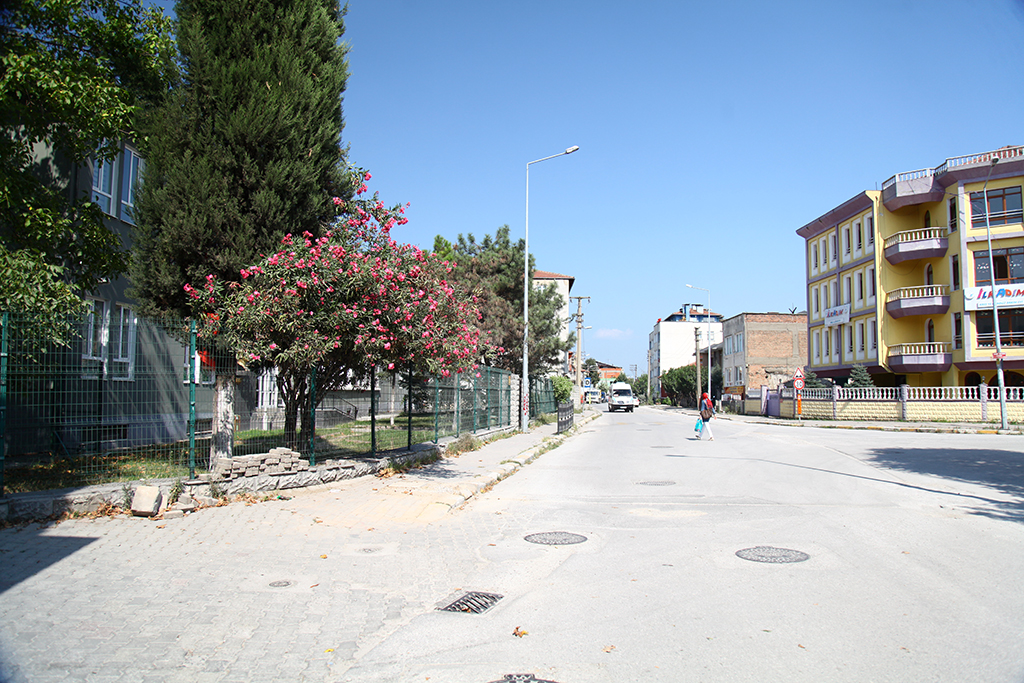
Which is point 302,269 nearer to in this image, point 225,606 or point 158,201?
point 158,201

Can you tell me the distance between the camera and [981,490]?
1094 cm

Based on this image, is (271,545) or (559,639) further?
(271,545)

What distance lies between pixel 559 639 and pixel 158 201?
911cm

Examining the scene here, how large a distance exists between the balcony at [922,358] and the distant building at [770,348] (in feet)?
86.1

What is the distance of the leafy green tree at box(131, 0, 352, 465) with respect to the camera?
10.3 meters

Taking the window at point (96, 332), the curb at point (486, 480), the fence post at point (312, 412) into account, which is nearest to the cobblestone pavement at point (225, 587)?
the curb at point (486, 480)

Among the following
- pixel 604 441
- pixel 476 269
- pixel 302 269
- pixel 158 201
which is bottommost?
pixel 604 441

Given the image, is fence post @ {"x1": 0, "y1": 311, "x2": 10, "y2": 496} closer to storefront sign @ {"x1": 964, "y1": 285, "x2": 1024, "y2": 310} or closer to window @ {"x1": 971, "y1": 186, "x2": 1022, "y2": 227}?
storefront sign @ {"x1": 964, "y1": 285, "x2": 1024, "y2": 310}

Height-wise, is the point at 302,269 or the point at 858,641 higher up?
the point at 302,269

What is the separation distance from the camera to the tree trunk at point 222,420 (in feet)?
33.9

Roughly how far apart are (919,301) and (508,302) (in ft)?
76.2

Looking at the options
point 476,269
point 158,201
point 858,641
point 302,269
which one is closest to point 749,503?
point 858,641

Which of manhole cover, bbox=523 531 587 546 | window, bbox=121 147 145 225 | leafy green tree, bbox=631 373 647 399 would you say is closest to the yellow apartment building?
manhole cover, bbox=523 531 587 546

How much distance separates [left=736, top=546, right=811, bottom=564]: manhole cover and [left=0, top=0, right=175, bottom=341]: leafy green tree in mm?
8417
